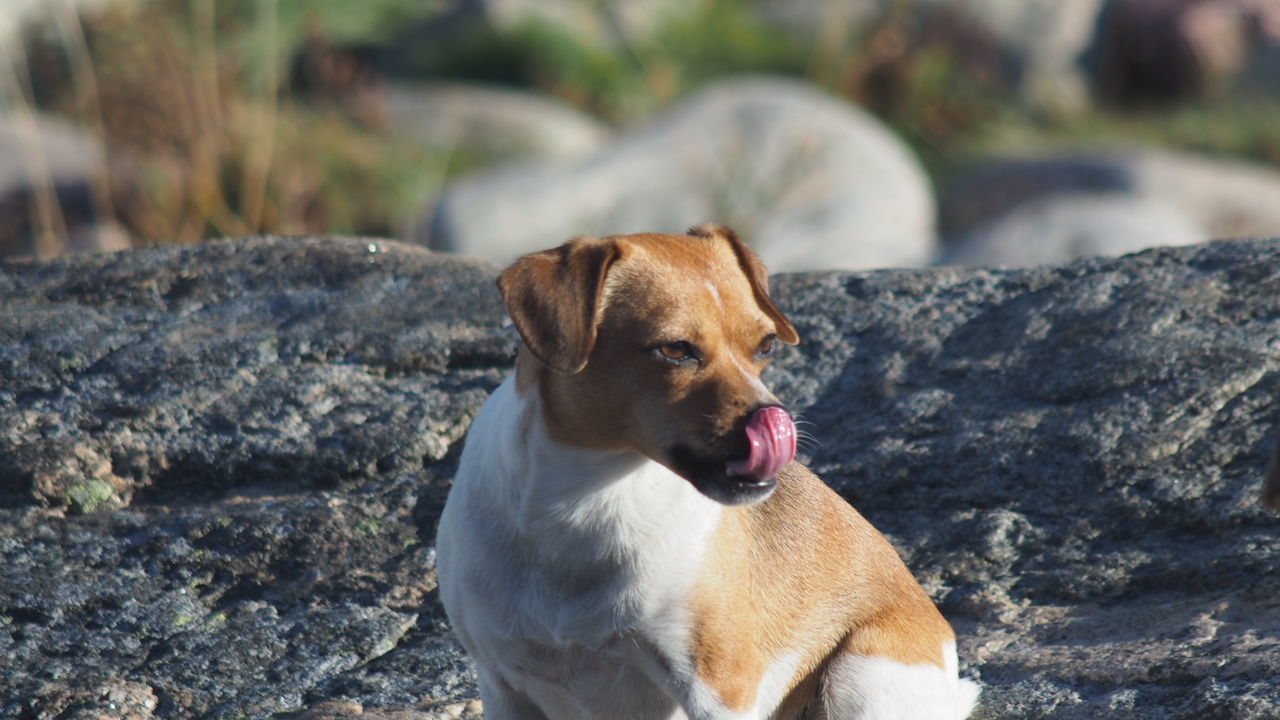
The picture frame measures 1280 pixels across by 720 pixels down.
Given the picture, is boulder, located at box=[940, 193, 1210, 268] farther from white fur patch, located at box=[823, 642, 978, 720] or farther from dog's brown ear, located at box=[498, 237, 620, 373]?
dog's brown ear, located at box=[498, 237, 620, 373]

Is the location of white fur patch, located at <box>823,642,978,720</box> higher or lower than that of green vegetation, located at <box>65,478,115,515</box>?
higher

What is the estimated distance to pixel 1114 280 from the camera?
543 centimetres

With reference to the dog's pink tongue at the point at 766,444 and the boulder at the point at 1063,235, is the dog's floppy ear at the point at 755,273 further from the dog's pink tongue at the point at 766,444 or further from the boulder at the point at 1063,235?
the boulder at the point at 1063,235

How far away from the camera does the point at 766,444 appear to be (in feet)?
10.7

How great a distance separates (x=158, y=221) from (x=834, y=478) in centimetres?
710

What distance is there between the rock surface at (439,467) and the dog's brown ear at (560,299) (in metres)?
1.48

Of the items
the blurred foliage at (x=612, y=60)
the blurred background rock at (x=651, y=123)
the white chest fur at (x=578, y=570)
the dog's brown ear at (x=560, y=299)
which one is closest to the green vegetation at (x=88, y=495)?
the white chest fur at (x=578, y=570)

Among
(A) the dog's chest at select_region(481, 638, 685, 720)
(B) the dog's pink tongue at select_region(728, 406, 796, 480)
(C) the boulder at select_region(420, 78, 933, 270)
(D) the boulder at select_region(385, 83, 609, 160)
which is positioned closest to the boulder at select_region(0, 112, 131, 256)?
(C) the boulder at select_region(420, 78, 933, 270)

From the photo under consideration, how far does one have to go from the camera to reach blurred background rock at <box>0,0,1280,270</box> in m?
11.0

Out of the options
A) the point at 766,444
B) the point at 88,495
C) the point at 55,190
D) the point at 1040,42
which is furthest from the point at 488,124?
the point at 766,444

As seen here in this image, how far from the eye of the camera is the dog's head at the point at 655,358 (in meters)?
3.29

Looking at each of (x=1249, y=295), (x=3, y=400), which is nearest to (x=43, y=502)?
(x=3, y=400)

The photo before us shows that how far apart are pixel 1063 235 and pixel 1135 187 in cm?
288

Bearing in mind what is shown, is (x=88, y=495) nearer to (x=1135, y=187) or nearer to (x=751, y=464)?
(x=751, y=464)
